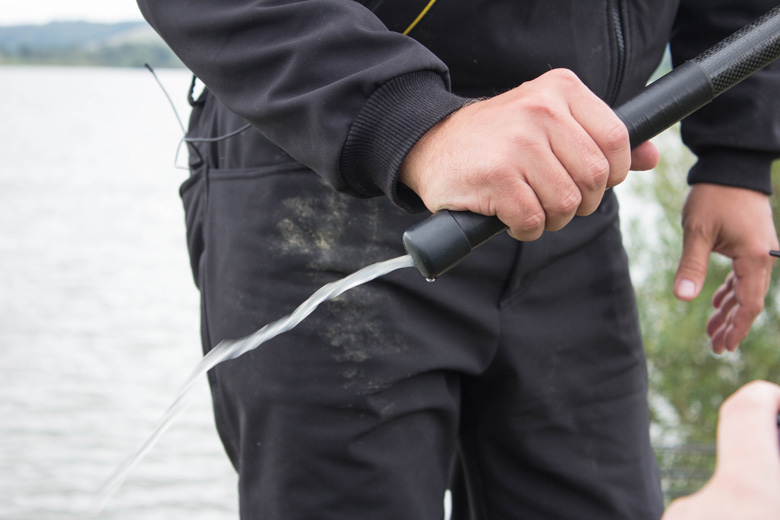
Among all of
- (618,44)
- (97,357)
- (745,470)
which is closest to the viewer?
(745,470)

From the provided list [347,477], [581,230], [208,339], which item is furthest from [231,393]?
[581,230]

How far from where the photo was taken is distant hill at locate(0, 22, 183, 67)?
65.0 m

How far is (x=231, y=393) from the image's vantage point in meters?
1.50

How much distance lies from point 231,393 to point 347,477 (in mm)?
256

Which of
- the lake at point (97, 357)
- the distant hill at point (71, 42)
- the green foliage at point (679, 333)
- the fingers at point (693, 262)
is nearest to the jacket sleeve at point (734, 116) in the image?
the fingers at point (693, 262)

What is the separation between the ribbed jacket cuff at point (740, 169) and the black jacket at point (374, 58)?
0.40m

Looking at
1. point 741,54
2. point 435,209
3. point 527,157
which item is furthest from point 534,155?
point 741,54

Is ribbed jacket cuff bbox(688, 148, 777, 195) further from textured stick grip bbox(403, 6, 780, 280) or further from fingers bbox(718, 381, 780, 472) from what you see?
fingers bbox(718, 381, 780, 472)

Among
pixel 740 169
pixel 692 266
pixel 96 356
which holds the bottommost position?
pixel 96 356

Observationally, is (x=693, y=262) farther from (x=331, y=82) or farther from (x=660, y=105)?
(x=331, y=82)

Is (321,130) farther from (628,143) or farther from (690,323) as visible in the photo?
(690,323)

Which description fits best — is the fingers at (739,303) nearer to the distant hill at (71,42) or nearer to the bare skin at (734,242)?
the bare skin at (734,242)

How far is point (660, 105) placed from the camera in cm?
122

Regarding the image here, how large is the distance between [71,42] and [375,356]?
78355 mm
